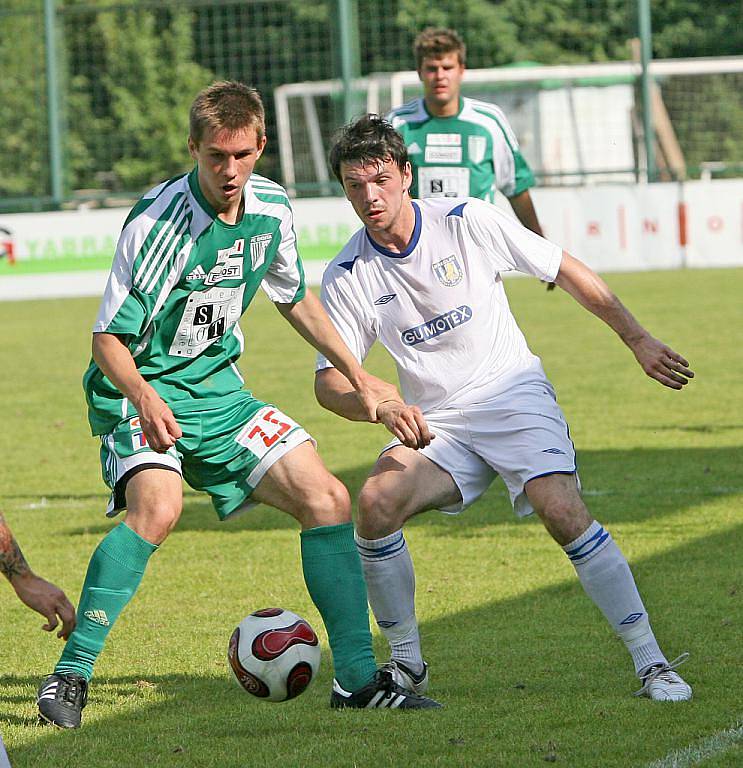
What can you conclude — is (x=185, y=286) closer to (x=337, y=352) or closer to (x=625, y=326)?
(x=337, y=352)

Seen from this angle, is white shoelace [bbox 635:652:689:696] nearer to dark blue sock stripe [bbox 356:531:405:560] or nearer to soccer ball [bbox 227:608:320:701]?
dark blue sock stripe [bbox 356:531:405:560]

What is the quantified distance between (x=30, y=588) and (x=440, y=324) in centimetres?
160

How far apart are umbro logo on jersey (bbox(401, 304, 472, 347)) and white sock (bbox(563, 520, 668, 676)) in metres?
0.85

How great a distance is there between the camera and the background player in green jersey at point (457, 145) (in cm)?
903

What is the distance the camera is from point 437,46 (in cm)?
871

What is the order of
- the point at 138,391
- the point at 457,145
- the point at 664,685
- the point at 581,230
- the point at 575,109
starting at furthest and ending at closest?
the point at 575,109, the point at 581,230, the point at 457,145, the point at 664,685, the point at 138,391

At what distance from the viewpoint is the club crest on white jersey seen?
5145mm

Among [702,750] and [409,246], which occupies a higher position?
[409,246]

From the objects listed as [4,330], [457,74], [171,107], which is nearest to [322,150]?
[171,107]

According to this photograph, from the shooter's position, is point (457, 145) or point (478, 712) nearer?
point (478, 712)

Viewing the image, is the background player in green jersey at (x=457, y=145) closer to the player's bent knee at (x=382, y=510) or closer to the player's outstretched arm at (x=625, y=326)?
the player's outstretched arm at (x=625, y=326)

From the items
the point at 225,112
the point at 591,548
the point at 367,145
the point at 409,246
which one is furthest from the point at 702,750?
the point at 225,112

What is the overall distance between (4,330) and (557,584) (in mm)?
13980

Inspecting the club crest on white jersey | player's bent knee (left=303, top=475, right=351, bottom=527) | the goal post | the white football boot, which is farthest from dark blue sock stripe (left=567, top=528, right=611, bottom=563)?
the goal post
